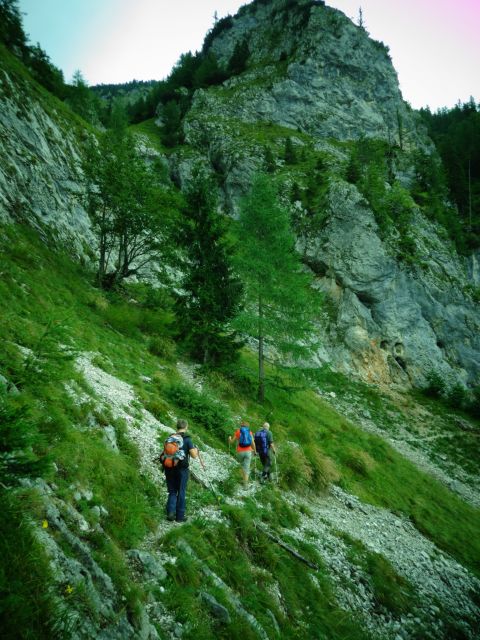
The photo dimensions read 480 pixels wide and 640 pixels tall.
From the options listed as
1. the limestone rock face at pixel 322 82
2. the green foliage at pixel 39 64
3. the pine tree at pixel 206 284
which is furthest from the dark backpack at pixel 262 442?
the limestone rock face at pixel 322 82

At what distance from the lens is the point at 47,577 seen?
11.6ft

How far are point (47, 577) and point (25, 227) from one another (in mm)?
19194

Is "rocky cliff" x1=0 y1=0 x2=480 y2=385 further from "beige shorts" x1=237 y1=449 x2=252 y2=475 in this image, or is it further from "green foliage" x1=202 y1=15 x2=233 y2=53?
"beige shorts" x1=237 y1=449 x2=252 y2=475

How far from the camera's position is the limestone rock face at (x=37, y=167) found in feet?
62.2

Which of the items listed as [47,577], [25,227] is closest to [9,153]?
[25,227]

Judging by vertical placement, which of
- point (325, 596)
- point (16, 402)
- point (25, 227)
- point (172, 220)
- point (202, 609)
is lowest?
point (325, 596)

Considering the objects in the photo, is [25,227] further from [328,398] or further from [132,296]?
[328,398]

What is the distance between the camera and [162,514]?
22.7 feet

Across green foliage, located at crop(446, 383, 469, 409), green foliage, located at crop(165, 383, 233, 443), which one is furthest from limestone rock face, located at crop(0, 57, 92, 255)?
green foliage, located at crop(446, 383, 469, 409)

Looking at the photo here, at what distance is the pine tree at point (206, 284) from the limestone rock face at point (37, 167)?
8049 millimetres

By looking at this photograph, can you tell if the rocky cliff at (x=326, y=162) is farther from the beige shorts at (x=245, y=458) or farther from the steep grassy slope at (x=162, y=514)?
the beige shorts at (x=245, y=458)

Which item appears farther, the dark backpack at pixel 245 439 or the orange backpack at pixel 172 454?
the dark backpack at pixel 245 439

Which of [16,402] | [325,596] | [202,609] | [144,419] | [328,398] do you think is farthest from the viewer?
[328,398]

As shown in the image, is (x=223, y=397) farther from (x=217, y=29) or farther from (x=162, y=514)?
(x=217, y=29)
